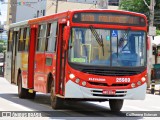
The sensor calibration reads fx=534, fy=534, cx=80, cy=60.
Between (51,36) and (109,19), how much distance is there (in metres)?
2.53

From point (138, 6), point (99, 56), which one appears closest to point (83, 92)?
point (99, 56)

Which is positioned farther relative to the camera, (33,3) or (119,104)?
(33,3)

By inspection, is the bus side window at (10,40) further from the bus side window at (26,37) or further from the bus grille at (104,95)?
the bus grille at (104,95)

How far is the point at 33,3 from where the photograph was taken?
89312 millimetres

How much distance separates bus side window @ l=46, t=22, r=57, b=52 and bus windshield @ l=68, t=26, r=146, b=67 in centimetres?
174

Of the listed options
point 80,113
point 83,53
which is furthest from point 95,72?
point 80,113

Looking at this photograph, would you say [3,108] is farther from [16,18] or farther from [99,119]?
[16,18]

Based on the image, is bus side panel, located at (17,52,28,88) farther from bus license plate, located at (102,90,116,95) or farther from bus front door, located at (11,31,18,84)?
bus license plate, located at (102,90,116,95)

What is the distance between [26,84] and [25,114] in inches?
202

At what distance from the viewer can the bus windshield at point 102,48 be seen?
1537cm

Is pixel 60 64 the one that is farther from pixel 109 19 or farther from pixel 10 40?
pixel 10 40

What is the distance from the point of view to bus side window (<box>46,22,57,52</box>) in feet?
56.2

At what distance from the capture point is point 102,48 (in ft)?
50.8

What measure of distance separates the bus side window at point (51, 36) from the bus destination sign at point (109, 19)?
1695 millimetres
